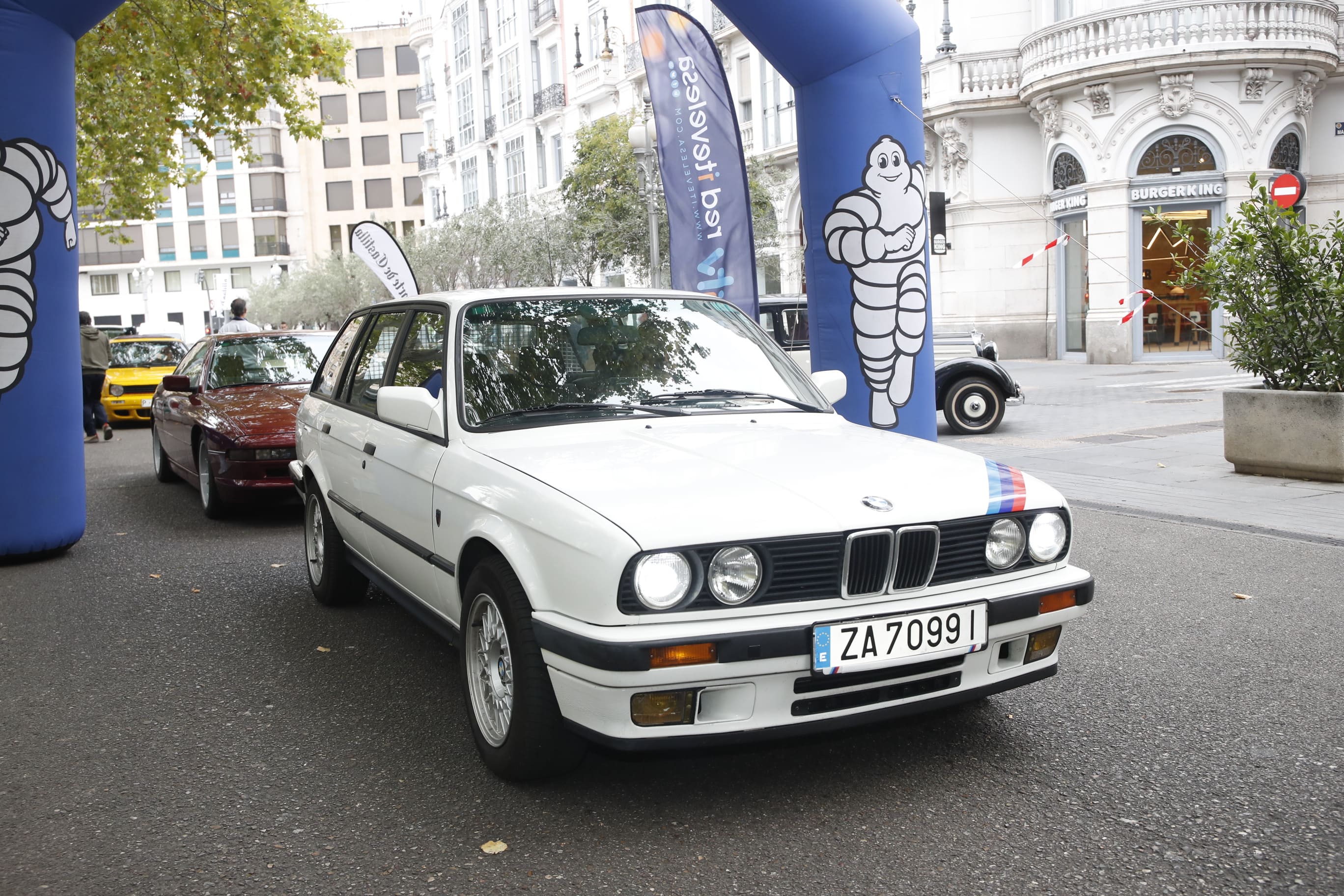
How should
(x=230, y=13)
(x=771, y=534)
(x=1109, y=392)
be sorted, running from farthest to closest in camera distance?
1. (x=1109, y=392)
2. (x=230, y=13)
3. (x=771, y=534)

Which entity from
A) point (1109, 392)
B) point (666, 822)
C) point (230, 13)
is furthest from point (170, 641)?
point (1109, 392)

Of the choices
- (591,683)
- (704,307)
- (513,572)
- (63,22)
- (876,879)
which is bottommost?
(876,879)

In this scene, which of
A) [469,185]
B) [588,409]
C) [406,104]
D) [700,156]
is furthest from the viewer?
[406,104]

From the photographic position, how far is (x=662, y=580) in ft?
10.1

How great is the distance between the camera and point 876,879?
9.55 feet

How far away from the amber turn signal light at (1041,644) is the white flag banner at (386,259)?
1094cm

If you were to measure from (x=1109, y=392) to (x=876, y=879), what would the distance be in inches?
667

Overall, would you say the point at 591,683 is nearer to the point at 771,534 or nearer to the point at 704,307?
the point at 771,534

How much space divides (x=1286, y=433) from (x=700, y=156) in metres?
5.23

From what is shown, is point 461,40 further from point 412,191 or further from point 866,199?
point 866,199

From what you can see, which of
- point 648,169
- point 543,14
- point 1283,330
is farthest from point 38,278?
point 543,14

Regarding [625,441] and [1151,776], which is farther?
[625,441]

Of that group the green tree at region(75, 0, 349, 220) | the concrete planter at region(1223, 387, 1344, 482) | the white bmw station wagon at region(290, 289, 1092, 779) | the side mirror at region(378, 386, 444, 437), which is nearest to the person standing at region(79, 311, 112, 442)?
the green tree at region(75, 0, 349, 220)

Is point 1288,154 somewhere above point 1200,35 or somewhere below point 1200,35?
below
